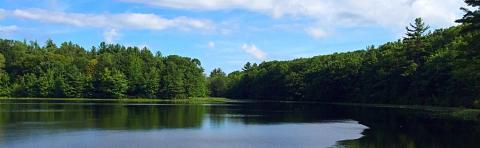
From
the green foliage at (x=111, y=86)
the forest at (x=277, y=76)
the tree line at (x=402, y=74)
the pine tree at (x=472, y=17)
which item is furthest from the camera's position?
the green foliage at (x=111, y=86)

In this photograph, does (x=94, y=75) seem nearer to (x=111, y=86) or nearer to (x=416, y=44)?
(x=111, y=86)

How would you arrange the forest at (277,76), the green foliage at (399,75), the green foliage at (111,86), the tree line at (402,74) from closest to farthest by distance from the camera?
the tree line at (402,74)
the green foliage at (399,75)
the forest at (277,76)
the green foliage at (111,86)

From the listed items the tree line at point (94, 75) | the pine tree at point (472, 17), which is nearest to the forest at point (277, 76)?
the tree line at point (94, 75)

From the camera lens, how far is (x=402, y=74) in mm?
97375

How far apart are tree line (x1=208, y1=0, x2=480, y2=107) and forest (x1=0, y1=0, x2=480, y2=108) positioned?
17cm

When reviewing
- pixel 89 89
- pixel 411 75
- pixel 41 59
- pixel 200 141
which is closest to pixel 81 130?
pixel 200 141

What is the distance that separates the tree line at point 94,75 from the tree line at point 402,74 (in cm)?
2647

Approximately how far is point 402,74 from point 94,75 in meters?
83.2

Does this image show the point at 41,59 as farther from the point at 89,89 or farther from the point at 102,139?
the point at 102,139

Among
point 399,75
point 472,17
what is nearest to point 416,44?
point 399,75

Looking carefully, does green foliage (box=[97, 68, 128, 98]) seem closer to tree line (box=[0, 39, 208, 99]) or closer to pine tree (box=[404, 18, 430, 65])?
tree line (box=[0, 39, 208, 99])

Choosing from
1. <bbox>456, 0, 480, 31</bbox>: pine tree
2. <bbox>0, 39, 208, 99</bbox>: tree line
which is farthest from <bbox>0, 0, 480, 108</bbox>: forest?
<bbox>456, 0, 480, 31</bbox>: pine tree

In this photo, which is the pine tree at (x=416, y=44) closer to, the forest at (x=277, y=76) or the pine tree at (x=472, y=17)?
the forest at (x=277, y=76)

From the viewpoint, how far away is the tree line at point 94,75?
465 feet
